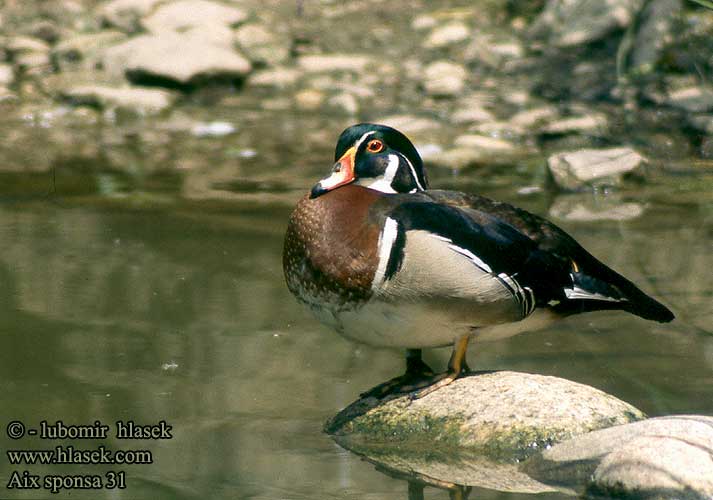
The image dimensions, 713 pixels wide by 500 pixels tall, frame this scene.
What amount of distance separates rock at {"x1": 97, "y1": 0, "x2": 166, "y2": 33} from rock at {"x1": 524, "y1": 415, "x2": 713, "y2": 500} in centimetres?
969

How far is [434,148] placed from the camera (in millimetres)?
10055

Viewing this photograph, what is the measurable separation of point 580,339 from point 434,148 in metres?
4.25

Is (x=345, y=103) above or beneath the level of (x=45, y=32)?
beneath

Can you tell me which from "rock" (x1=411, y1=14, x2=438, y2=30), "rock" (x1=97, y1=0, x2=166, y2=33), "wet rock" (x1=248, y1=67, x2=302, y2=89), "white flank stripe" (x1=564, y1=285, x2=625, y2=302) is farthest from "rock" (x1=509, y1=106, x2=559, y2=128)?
"white flank stripe" (x1=564, y1=285, x2=625, y2=302)

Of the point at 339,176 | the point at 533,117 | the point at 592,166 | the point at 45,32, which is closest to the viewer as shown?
the point at 339,176

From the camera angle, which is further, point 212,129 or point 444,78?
point 444,78

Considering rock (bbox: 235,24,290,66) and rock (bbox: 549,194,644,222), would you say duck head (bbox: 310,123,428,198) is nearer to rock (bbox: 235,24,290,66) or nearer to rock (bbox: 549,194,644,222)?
rock (bbox: 549,194,644,222)

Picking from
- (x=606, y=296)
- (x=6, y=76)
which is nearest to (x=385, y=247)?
(x=606, y=296)

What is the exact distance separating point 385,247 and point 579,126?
5836mm

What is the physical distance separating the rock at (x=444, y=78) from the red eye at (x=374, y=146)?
6.78 m

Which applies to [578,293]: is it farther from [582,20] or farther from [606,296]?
[582,20]

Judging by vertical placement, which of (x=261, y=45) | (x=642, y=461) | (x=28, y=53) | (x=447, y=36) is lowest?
(x=642, y=461)

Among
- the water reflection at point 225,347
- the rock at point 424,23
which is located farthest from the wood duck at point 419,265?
the rock at point 424,23

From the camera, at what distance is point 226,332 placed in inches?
235
